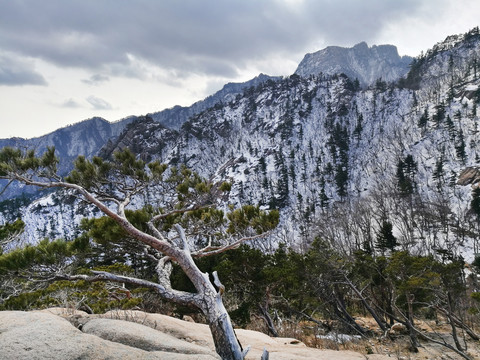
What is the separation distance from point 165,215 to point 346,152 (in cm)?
9981

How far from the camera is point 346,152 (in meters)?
99.6

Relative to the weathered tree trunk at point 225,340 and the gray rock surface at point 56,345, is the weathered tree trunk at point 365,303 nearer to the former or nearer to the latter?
the weathered tree trunk at point 225,340

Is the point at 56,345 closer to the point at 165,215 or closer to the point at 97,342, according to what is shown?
the point at 97,342

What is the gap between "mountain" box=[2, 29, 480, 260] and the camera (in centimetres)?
5541

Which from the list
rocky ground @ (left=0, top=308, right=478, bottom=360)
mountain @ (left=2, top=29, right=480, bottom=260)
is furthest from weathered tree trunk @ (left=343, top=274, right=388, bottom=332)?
mountain @ (left=2, top=29, right=480, bottom=260)

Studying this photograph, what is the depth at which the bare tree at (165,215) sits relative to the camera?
5.76 metres

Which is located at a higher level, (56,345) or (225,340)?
(56,345)

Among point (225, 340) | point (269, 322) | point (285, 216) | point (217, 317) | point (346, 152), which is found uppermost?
point (346, 152)

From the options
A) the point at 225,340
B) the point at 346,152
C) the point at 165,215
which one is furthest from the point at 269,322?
the point at 346,152

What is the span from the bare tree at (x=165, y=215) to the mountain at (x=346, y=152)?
41.0 m

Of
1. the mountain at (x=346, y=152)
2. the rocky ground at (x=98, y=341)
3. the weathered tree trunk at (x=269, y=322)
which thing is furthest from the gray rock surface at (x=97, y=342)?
the mountain at (x=346, y=152)

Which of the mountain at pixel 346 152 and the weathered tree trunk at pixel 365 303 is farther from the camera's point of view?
the mountain at pixel 346 152

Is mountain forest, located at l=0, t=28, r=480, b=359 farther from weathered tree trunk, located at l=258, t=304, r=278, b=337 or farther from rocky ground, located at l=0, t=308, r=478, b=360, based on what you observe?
rocky ground, located at l=0, t=308, r=478, b=360

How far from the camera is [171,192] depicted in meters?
10.3
